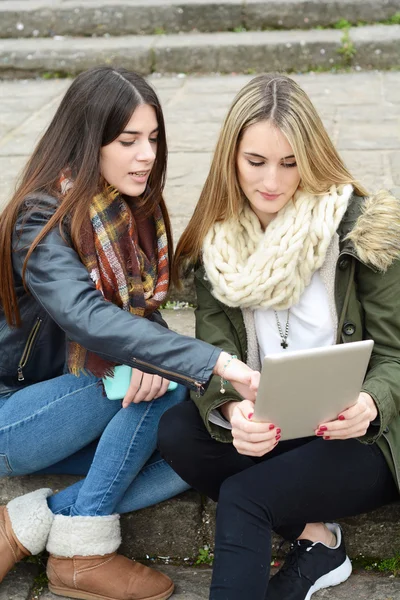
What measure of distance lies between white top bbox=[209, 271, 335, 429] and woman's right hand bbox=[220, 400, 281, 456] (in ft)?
1.04

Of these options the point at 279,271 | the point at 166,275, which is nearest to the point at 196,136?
the point at 166,275

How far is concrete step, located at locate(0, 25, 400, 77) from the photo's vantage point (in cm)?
594

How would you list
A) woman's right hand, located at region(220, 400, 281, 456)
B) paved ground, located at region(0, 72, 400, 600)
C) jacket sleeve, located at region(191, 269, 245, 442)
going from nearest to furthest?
woman's right hand, located at region(220, 400, 281, 456), jacket sleeve, located at region(191, 269, 245, 442), paved ground, located at region(0, 72, 400, 600)

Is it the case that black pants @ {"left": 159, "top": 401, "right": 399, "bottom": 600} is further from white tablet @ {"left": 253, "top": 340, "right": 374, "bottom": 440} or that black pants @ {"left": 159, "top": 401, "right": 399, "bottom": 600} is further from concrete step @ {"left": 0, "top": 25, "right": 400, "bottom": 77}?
concrete step @ {"left": 0, "top": 25, "right": 400, "bottom": 77}

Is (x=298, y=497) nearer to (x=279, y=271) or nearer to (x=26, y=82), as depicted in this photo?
(x=279, y=271)

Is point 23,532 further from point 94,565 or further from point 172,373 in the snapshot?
point 172,373

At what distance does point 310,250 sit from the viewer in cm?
228

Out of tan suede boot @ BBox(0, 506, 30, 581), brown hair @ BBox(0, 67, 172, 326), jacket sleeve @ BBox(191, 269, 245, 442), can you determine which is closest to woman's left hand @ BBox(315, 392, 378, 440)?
jacket sleeve @ BBox(191, 269, 245, 442)

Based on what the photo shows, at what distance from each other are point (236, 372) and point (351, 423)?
0.96 feet

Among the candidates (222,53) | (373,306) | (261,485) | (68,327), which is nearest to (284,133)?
(373,306)

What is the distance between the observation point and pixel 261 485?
217cm

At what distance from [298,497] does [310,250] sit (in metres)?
0.62

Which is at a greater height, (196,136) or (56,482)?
(196,136)

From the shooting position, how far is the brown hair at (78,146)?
2.34 meters
